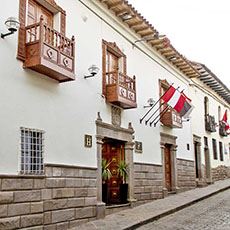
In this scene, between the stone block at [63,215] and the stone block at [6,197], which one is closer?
the stone block at [6,197]

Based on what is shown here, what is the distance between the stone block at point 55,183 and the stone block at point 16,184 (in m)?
0.52

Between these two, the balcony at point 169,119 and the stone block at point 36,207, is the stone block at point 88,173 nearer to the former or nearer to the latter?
the stone block at point 36,207

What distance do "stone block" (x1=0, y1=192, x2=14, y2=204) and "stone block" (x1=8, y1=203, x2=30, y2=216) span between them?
102mm

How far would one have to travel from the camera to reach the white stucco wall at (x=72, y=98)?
22.4ft

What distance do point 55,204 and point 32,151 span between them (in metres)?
1.25

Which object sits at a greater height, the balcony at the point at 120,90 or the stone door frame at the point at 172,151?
→ the balcony at the point at 120,90

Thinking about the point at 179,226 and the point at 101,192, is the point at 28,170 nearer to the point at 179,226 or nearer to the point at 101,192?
the point at 101,192

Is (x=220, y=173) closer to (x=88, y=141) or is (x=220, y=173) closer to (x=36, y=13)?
(x=88, y=141)

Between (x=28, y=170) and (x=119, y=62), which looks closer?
(x=28, y=170)

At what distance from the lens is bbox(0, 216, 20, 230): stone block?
6261mm

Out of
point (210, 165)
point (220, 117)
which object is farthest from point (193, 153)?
point (220, 117)

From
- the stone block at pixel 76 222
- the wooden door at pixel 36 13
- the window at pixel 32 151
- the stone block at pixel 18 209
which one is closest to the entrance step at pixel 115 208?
the stone block at pixel 76 222

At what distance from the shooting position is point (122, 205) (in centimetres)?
1034

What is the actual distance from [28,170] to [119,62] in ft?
17.4
